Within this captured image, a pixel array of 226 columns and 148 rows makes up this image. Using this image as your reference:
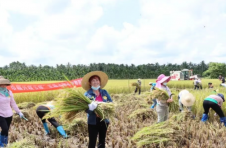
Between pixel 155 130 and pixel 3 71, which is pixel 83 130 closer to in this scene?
pixel 155 130

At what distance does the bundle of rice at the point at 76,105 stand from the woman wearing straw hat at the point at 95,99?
9cm

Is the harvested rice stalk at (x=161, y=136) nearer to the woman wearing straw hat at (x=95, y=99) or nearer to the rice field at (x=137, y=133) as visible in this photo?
the rice field at (x=137, y=133)

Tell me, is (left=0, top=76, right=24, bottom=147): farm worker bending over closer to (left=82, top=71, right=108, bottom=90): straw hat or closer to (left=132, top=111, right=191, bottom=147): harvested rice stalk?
(left=82, top=71, right=108, bottom=90): straw hat

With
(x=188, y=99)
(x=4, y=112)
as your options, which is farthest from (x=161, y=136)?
(x=4, y=112)

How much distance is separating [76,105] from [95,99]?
326 mm

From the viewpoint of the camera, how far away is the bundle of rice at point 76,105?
106 inches

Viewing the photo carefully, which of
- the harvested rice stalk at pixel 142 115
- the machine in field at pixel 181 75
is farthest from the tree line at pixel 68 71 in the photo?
the harvested rice stalk at pixel 142 115

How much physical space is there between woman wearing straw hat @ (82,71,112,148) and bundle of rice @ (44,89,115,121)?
9 cm

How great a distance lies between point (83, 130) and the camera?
4.36 metres

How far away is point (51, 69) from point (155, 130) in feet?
124

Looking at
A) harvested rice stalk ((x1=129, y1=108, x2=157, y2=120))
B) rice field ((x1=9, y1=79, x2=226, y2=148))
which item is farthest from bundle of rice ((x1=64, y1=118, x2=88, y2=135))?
harvested rice stalk ((x1=129, y1=108, x2=157, y2=120))

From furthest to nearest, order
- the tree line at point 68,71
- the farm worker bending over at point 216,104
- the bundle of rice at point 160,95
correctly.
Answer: the tree line at point 68,71, the farm worker bending over at point 216,104, the bundle of rice at point 160,95

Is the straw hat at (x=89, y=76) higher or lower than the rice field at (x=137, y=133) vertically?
higher

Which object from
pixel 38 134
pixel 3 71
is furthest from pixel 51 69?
pixel 38 134
